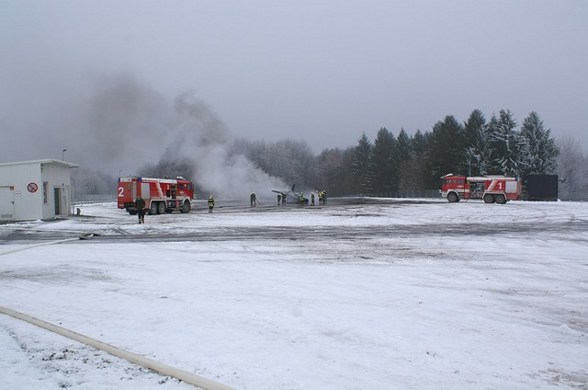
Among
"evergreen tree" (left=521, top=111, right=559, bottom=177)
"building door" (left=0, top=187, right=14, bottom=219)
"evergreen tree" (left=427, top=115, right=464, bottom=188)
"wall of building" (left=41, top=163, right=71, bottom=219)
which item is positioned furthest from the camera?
"evergreen tree" (left=427, top=115, right=464, bottom=188)

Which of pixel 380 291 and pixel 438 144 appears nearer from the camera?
pixel 380 291

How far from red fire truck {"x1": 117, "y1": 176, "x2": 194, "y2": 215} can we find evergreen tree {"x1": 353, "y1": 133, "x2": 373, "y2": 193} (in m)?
62.3

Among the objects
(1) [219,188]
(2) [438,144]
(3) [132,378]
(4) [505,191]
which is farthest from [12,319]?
(2) [438,144]

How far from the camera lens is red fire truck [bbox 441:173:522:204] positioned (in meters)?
44.8

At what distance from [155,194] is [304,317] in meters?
30.8

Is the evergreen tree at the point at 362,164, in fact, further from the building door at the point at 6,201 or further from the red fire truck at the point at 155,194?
the building door at the point at 6,201

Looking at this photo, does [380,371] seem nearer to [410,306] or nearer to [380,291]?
[410,306]

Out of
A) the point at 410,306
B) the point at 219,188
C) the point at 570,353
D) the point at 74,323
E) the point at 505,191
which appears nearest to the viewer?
the point at 570,353

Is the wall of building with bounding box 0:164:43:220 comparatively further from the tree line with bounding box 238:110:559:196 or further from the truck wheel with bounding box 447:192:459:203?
the truck wheel with bounding box 447:192:459:203

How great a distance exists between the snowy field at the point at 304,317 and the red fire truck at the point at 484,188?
1324 inches

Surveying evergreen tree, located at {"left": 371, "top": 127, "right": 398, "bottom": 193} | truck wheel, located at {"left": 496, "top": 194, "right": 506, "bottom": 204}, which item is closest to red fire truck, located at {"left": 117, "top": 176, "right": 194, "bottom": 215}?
truck wheel, located at {"left": 496, "top": 194, "right": 506, "bottom": 204}

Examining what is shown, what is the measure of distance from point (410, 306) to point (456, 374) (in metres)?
2.72

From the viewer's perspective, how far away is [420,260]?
39.8 ft

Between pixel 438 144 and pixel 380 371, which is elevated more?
pixel 438 144
